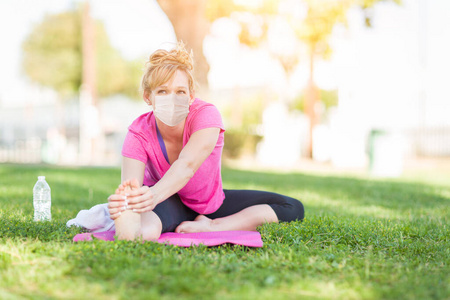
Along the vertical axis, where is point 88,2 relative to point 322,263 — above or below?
above

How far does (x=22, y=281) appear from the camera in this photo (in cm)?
216

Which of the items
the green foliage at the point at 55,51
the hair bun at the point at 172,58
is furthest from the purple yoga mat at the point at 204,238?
the green foliage at the point at 55,51

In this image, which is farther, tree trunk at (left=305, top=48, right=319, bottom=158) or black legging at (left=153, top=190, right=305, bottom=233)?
tree trunk at (left=305, top=48, right=319, bottom=158)

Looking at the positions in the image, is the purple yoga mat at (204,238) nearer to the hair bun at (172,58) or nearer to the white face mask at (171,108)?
the white face mask at (171,108)

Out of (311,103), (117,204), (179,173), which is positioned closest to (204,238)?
(179,173)

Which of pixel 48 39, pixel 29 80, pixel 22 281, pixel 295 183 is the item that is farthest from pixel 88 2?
pixel 22 281

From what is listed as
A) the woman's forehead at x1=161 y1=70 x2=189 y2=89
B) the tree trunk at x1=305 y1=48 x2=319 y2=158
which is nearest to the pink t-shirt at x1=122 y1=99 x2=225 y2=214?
the woman's forehead at x1=161 y1=70 x2=189 y2=89

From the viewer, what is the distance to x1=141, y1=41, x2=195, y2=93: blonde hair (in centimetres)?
325

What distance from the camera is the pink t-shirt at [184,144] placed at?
133 inches

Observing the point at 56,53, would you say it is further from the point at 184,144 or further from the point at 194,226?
the point at 194,226

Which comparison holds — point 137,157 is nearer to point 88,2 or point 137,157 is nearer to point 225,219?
point 225,219

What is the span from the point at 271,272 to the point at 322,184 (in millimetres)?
5965

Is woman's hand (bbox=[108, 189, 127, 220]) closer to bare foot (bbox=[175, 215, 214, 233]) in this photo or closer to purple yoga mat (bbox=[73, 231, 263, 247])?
purple yoga mat (bbox=[73, 231, 263, 247])

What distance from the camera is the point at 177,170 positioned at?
311cm
